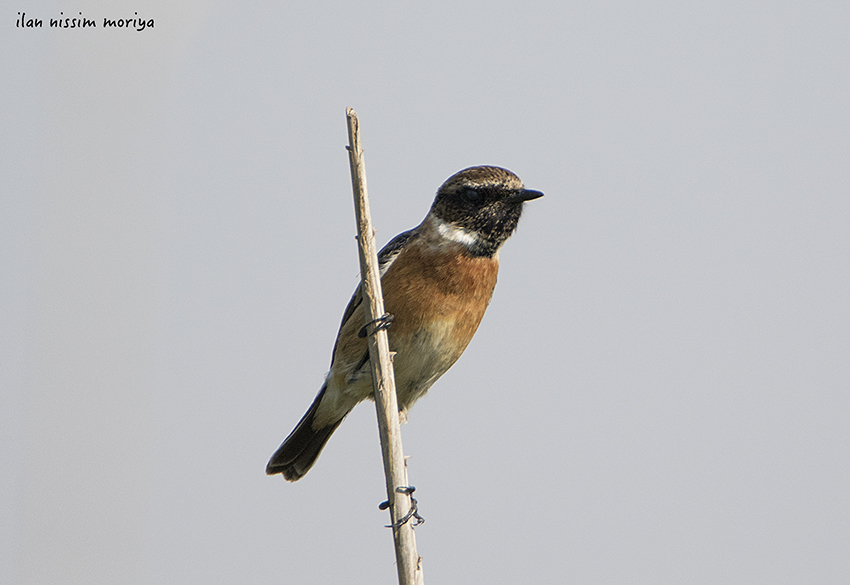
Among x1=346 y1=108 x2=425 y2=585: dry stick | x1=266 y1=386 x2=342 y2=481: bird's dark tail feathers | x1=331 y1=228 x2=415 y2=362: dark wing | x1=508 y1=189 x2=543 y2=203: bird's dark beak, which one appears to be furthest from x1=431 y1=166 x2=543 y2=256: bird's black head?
x1=346 y1=108 x2=425 y2=585: dry stick

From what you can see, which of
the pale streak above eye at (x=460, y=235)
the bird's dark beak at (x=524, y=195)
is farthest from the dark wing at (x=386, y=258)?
the bird's dark beak at (x=524, y=195)

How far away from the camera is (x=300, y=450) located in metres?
5.88

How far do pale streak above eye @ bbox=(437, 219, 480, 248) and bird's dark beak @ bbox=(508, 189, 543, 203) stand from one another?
0.31 metres

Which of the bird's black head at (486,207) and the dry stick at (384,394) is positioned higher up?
the bird's black head at (486,207)

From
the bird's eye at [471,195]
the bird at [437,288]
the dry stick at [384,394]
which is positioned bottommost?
the dry stick at [384,394]

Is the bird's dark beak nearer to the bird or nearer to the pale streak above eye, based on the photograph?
the bird

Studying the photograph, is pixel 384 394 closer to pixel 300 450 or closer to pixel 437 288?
pixel 437 288

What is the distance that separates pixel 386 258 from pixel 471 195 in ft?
2.36

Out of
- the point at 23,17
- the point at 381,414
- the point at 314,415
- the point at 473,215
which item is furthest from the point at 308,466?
the point at 23,17

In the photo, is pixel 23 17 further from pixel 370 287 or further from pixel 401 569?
pixel 401 569

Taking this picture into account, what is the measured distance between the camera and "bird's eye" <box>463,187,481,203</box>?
5168mm

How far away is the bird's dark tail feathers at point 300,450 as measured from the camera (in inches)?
229

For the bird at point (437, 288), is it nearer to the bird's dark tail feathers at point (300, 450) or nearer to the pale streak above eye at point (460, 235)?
the pale streak above eye at point (460, 235)

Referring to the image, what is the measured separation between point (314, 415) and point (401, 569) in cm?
277
